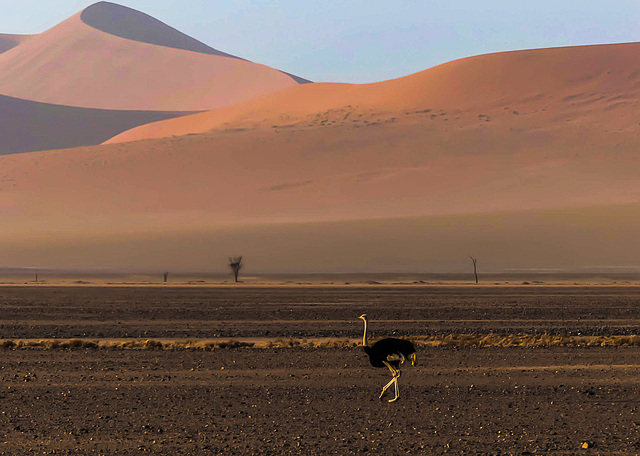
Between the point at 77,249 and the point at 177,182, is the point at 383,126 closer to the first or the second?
the point at 177,182

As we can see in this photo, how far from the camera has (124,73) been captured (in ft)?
504

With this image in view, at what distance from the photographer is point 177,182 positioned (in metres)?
75.8

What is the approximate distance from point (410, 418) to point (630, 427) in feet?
7.69

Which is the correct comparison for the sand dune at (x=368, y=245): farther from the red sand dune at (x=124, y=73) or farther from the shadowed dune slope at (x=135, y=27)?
the shadowed dune slope at (x=135, y=27)

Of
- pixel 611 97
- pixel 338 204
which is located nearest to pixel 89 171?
pixel 338 204

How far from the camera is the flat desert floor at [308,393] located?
825 centimetres

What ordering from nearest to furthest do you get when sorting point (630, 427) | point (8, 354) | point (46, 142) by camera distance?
point (630, 427) → point (8, 354) → point (46, 142)

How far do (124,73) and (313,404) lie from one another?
A: 150935 millimetres

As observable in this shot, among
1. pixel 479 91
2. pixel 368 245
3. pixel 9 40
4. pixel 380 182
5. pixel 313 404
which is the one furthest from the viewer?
pixel 9 40

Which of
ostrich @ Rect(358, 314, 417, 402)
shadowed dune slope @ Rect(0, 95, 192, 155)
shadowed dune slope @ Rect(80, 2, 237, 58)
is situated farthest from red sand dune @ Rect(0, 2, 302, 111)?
ostrich @ Rect(358, 314, 417, 402)

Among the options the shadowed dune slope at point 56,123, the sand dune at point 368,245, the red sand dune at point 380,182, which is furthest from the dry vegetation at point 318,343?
the shadowed dune slope at point 56,123

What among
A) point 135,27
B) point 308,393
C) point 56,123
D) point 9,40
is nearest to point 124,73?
point 56,123

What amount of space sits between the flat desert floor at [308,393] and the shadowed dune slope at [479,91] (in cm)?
6788

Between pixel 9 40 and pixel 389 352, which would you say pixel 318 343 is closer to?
pixel 389 352
